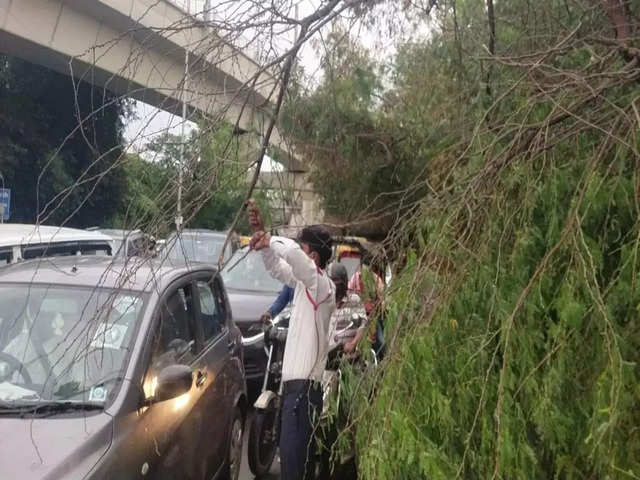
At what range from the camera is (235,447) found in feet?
17.0

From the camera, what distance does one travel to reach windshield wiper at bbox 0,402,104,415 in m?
A: 3.29

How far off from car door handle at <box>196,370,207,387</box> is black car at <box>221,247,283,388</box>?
1696 millimetres

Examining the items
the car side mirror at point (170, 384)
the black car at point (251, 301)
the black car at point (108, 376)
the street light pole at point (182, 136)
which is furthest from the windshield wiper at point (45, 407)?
the black car at point (251, 301)

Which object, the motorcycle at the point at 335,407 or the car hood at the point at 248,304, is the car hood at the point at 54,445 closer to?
the motorcycle at the point at 335,407

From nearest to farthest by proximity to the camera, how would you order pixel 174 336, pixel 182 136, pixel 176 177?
pixel 176 177, pixel 182 136, pixel 174 336

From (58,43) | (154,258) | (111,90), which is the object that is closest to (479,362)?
(154,258)

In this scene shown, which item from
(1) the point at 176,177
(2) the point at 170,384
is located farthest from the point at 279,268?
(1) the point at 176,177

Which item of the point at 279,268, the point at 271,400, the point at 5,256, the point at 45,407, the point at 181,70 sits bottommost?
the point at 271,400

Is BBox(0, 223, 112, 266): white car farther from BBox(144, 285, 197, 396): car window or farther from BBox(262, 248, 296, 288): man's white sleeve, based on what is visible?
BBox(262, 248, 296, 288): man's white sleeve

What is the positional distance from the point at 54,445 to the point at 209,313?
2214 millimetres

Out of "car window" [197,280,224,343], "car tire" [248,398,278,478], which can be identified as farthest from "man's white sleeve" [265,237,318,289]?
"car tire" [248,398,278,478]

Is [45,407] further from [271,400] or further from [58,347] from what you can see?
[271,400]

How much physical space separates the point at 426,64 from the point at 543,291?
468cm

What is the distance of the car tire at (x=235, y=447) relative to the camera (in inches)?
195
